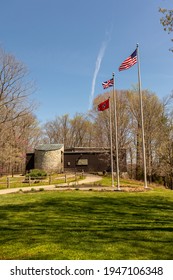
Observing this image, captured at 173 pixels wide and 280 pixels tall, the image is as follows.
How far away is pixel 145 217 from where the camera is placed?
870 cm

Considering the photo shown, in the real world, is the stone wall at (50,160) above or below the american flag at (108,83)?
below

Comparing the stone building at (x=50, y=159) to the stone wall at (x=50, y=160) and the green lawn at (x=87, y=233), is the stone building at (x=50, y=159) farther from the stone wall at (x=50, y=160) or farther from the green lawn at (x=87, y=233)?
the green lawn at (x=87, y=233)

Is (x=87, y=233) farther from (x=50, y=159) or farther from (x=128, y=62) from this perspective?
(x=50, y=159)

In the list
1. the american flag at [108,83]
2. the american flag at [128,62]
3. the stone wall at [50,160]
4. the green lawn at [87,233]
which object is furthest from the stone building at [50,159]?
the green lawn at [87,233]

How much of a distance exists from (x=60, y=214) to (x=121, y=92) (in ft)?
118

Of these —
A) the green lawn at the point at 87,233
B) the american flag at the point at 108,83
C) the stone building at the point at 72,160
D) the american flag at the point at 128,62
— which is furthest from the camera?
the stone building at the point at 72,160

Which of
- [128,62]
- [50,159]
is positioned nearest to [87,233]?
[128,62]

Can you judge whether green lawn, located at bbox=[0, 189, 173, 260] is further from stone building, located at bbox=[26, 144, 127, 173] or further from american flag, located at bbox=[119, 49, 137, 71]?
stone building, located at bbox=[26, 144, 127, 173]

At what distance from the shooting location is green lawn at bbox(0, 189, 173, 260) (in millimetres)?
5051

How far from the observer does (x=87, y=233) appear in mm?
6566

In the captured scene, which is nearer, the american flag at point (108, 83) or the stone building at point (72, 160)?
the american flag at point (108, 83)

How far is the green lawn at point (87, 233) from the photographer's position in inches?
199
